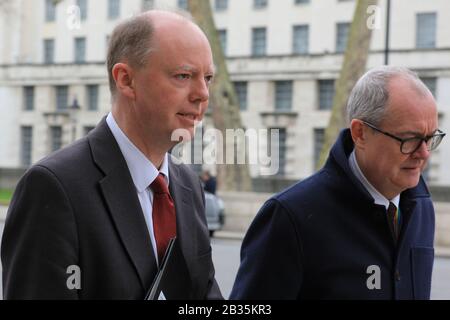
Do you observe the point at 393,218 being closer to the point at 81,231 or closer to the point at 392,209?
the point at 392,209

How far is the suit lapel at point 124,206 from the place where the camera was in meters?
2.51

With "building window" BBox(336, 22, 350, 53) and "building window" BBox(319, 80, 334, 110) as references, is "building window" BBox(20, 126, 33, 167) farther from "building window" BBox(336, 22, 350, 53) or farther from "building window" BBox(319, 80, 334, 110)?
"building window" BBox(336, 22, 350, 53)

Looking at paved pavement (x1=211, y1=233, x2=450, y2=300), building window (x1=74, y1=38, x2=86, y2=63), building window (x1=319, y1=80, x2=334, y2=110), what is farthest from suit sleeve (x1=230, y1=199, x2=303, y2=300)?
building window (x1=74, y1=38, x2=86, y2=63)

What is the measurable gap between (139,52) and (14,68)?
59637 mm

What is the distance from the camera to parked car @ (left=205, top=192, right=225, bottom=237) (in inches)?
903

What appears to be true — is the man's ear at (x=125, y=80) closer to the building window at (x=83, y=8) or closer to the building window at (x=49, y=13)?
the building window at (x=83, y=8)

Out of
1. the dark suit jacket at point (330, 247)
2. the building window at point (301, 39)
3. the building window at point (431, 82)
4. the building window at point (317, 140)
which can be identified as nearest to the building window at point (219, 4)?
the building window at point (301, 39)

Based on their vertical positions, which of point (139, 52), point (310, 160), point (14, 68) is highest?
point (139, 52)

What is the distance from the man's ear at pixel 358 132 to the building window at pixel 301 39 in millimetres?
49170

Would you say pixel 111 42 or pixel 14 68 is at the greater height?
pixel 111 42

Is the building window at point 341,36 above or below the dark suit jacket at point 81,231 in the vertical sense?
below
